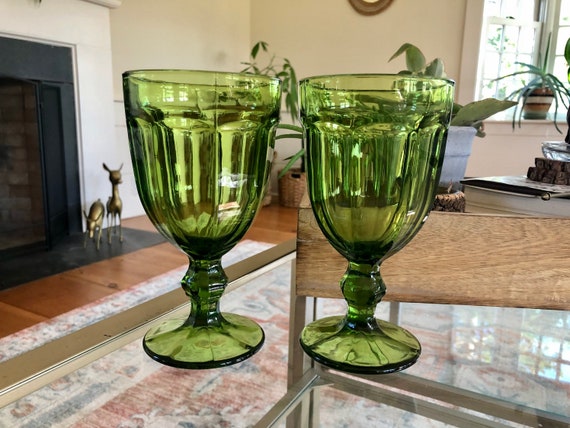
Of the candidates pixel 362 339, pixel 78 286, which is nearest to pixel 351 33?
pixel 78 286

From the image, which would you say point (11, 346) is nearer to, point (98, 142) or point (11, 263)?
point (11, 263)

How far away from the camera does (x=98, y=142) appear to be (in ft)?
7.93

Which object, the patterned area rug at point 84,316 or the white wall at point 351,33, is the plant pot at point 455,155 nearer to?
the patterned area rug at point 84,316

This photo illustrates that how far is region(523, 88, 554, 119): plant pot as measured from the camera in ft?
8.68

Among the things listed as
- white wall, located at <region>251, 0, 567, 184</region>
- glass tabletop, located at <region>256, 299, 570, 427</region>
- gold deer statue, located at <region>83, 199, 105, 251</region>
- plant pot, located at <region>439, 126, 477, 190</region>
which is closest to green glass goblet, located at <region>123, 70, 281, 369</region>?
glass tabletop, located at <region>256, 299, 570, 427</region>

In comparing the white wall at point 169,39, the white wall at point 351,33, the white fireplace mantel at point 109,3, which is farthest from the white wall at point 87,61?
the white wall at point 351,33

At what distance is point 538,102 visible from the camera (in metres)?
2.66

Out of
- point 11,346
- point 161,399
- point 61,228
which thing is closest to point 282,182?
point 61,228

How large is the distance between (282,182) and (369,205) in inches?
116

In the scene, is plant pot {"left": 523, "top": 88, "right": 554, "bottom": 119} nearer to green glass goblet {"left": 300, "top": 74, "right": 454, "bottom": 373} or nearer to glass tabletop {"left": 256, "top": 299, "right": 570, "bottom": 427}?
glass tabletop {"left": 256, "top": 299, "right": 570, "bottom": 427}

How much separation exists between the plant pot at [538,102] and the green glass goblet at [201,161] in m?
2.80

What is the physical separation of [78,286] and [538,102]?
2.57 meters

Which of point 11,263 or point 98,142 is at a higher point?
point 98,142

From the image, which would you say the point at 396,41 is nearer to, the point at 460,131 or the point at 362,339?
the point at 460,131
